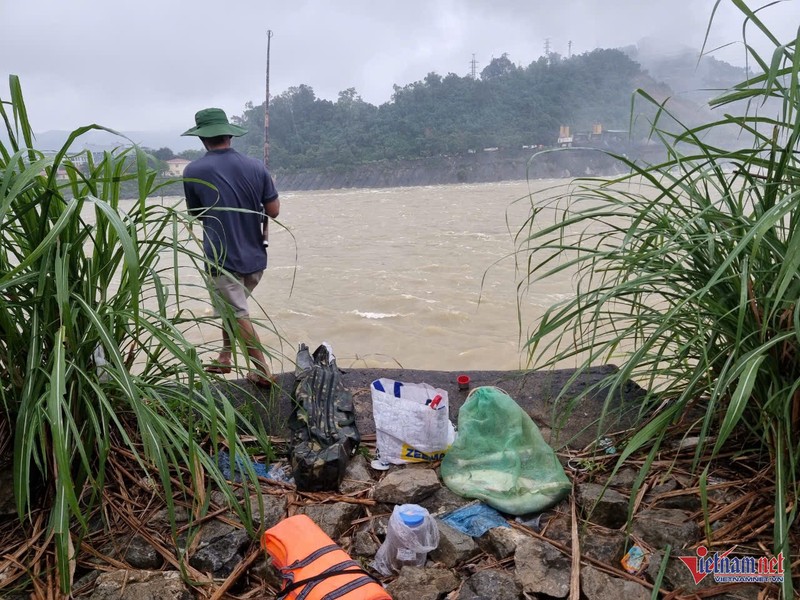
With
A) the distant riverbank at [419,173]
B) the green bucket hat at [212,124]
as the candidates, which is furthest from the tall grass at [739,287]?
the distant riverbank at [419,173]

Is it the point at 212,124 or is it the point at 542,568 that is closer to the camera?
the point at 542,568

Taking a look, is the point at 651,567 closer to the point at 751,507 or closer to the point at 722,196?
the point at 751,507

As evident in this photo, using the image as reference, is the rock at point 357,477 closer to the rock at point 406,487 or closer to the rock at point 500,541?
the rock at point 406,487

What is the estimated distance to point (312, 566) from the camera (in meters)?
1.49

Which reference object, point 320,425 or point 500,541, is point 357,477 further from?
point 500,541

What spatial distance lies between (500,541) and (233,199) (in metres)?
2.07

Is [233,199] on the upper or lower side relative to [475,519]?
upper

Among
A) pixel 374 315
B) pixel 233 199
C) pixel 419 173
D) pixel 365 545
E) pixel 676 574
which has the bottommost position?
pixel 374 315

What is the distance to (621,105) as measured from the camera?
74250 millimetres

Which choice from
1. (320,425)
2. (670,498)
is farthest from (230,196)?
(670,498)

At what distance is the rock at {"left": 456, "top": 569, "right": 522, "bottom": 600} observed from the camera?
1.46 m

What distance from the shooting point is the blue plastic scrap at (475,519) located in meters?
1.78

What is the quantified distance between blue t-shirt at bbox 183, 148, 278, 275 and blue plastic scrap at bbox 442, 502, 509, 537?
5.61ft

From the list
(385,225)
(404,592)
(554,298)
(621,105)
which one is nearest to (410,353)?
(554,298)
